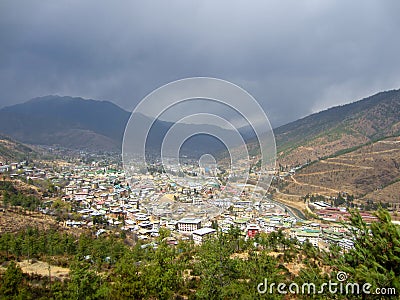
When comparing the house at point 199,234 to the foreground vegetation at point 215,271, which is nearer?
the foreground vegetation at point 215,271

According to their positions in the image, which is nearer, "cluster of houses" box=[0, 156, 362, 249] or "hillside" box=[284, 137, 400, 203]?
"cluster of houses" box=[0, 156, 362, 249]

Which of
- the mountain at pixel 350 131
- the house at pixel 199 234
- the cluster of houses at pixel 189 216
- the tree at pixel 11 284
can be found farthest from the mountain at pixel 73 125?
the mountain at pixel 350 131

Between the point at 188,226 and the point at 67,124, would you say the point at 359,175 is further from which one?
the point at 67,124

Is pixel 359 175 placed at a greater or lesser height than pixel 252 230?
greater

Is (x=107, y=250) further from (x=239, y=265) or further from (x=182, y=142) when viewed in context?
(x=182, y=142)

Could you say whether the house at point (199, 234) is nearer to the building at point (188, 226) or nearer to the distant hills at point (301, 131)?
the building at point (188, 226)

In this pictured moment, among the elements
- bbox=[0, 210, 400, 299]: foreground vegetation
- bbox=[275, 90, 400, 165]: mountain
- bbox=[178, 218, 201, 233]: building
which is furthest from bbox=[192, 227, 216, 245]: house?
bbox=[275, 90, 400, 165]: mountain

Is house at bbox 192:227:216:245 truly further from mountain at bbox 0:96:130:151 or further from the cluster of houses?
mountain at bbox 0:96:130:151

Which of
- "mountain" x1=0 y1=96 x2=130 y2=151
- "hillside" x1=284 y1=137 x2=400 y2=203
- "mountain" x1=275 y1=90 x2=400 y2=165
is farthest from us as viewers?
"mountain" x1=0 y1=96 x2=130 y2=151

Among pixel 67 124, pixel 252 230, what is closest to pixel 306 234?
pixel 252 230
